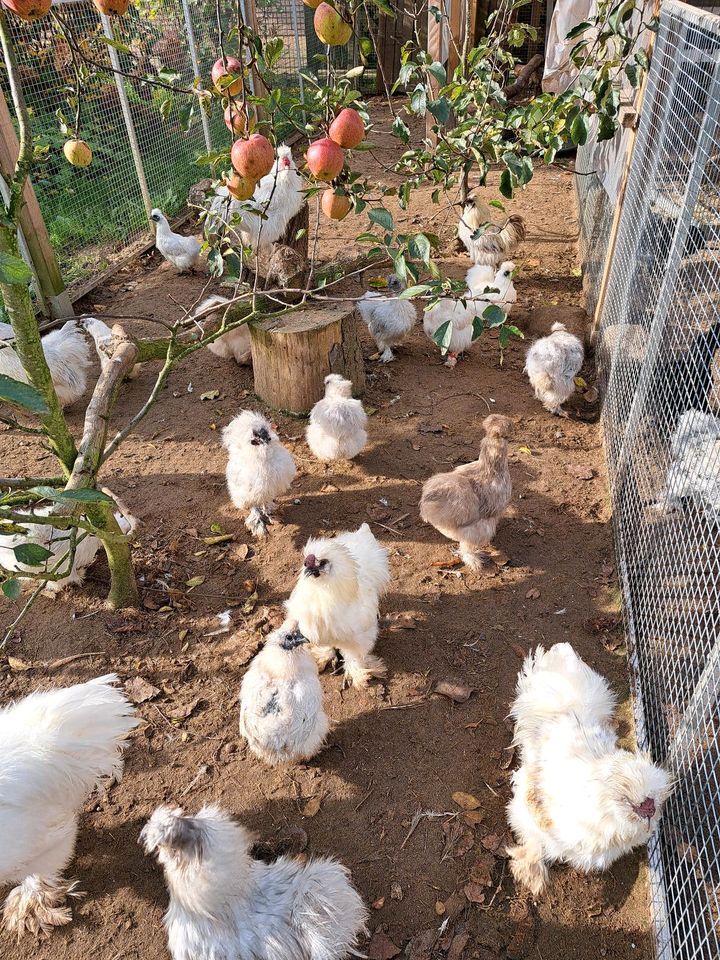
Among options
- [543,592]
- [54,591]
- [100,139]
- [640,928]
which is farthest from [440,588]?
[100,139]

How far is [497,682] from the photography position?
334 cm

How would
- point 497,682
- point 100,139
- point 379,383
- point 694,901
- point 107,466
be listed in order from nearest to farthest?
1. point 694,901
2. point 497,682
3. point 107,466
4. point 379,383
5. point 100,139

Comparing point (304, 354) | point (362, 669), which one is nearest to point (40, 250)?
point (304, 354)

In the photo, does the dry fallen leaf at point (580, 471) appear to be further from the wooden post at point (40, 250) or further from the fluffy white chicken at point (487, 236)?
the wooden post at point (40, 250)

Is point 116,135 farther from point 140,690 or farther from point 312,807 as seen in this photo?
point 312,807

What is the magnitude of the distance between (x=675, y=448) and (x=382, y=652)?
1.97m

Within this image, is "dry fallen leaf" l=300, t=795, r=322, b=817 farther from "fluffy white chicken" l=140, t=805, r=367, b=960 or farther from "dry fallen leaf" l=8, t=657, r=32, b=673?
"dry fallen leaf" l=8, t=657, r=32, b=673

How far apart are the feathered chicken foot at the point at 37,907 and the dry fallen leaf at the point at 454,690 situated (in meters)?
1.83

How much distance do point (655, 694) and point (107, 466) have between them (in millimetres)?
3968

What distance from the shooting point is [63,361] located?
518cm

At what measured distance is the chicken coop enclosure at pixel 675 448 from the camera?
233 cm

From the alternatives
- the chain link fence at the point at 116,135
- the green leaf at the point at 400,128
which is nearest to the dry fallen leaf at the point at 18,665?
the green leaf at the point at 400,128

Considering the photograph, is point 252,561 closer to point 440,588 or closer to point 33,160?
point 440,588

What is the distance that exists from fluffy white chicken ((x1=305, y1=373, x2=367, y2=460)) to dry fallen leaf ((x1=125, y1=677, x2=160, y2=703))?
78.3 inches
